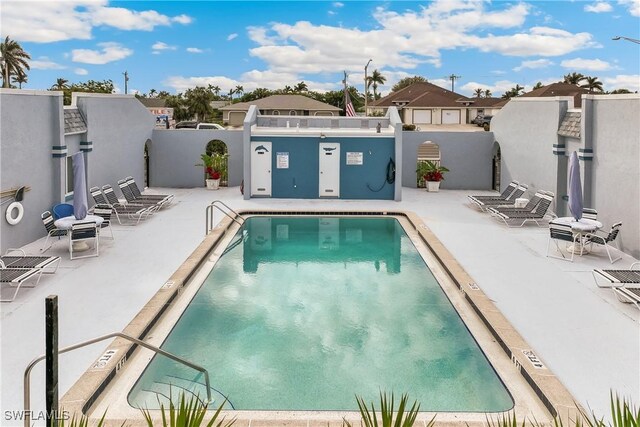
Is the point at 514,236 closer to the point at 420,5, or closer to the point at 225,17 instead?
the point at 420,5

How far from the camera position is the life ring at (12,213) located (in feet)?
39.8

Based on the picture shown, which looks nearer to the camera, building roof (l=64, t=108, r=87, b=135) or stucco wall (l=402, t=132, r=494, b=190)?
building roof (l=64, t=108, r=87, b=135)

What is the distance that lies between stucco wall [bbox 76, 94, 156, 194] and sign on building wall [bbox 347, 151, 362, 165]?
25.6ft

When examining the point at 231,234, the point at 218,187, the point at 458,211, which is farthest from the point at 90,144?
the point at 458,211

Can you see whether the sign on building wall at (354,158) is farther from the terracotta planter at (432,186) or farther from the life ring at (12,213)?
the life ring at (12,213)

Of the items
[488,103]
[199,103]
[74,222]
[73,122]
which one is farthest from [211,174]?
[488,103]

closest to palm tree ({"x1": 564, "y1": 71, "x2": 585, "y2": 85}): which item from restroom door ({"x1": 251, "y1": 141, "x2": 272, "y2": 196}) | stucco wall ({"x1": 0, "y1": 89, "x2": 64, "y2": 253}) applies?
restroom door ({"x1": 251, "y1": 141, "x2": 272, "y2": 196})

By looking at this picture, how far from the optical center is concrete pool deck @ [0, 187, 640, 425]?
23.1 ft

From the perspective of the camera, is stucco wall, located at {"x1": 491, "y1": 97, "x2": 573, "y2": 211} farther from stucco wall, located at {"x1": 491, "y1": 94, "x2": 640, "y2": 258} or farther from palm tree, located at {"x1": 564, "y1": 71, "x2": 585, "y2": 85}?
palm tree, located at {"x1": 564, "y1": 71, "x2": 585, "y2": 85}

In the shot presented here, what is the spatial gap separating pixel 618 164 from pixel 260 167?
11.6 metres

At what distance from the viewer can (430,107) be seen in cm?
6159

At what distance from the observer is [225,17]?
42094 millimetres

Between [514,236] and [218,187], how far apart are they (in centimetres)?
1242

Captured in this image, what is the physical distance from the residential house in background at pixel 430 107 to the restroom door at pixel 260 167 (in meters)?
42.7
